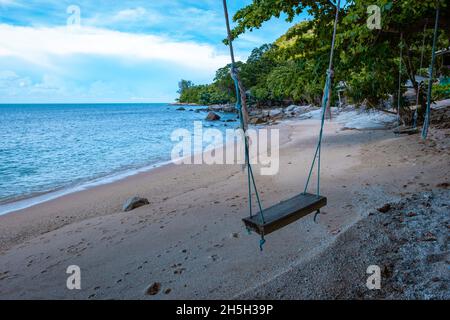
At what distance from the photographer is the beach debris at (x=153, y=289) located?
2.79m

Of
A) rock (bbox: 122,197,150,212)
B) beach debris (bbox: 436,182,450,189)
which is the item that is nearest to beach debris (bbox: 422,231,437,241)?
beach debris (bbox: 436,182,450,189)

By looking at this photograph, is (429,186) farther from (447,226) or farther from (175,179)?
(175,179)

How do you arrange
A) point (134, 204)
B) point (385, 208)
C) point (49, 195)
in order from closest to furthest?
1. point (385, 208)
2. point (134, 204)
3. point (49, 195)

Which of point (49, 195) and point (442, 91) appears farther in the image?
point (442, 91)

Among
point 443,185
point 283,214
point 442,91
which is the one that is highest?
point 442,91

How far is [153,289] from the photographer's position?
2.84 m

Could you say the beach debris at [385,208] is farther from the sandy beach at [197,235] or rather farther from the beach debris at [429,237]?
the beach debris at [429,237]

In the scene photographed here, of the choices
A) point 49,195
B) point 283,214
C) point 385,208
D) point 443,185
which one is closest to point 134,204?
point 283,214

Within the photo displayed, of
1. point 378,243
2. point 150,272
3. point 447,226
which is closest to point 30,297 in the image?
point 150,272

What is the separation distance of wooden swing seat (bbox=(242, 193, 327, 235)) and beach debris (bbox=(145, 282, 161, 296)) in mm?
1098

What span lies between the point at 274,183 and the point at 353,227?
3147 mm

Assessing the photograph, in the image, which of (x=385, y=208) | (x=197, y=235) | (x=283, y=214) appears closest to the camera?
(x=283, y=214)

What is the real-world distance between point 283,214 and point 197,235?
1615 mm

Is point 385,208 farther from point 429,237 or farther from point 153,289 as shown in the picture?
point 153,289
